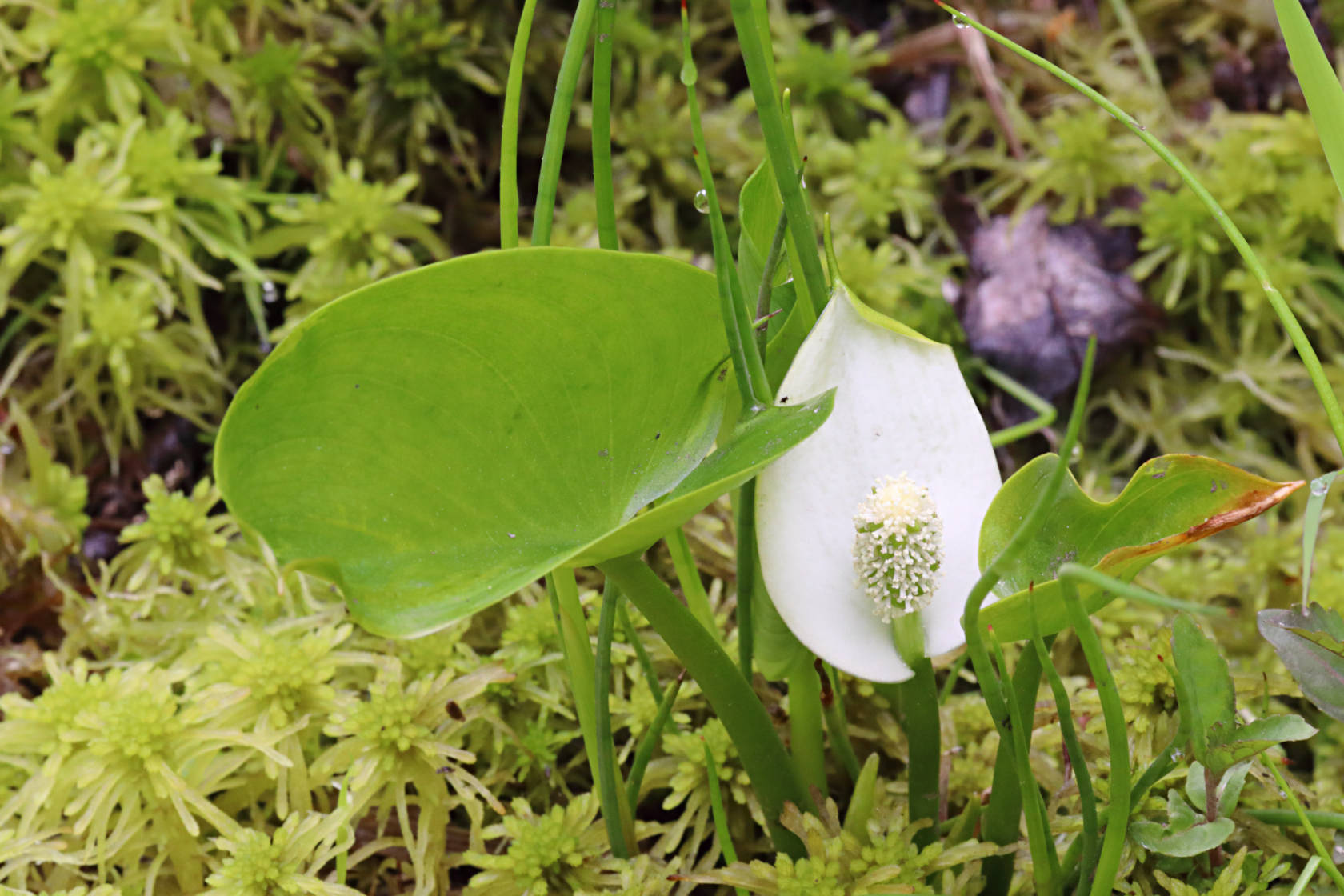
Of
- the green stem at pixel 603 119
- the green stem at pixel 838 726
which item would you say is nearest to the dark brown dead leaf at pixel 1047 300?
the green stem at pixel 838 726

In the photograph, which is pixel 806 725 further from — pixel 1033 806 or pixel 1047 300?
pixel 1047 300

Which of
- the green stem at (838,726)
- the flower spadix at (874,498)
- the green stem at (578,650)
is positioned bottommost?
the green stem at (838,726)

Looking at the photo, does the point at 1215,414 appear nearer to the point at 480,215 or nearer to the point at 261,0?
the point at 480,215

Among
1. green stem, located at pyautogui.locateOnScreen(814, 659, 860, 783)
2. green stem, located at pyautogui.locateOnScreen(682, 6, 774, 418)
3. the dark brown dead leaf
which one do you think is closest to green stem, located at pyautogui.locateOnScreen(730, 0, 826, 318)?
green stem, located at pyautogui.locateOnScreen(682, 6, 774, 418)

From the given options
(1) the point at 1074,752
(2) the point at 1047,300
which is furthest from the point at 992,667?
(2) the point at 1047,300

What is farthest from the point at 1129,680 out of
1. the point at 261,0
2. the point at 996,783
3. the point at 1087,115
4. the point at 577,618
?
the point at 261,0

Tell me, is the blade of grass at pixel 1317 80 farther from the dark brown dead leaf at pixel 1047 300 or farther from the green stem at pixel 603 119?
the dark brown dead leaf at pixel 1047 300

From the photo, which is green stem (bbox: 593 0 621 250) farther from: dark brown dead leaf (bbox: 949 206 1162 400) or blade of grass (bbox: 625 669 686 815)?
dark brown dead leaf (bbox: 949 206 1162 400)

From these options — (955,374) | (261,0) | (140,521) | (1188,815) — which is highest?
(261,0)
